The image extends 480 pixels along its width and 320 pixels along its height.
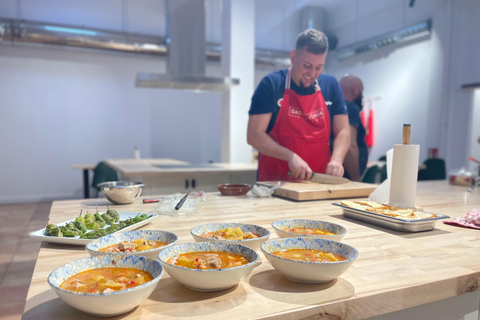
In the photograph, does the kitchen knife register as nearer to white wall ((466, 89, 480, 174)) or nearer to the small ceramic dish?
the small ceramic dish

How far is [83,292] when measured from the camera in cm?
61

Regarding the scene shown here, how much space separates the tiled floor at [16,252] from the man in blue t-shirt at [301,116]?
205cm

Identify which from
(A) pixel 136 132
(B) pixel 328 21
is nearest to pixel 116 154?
(A) pixel 136 132

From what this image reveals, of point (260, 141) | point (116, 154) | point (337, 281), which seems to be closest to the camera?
point (337, 281)

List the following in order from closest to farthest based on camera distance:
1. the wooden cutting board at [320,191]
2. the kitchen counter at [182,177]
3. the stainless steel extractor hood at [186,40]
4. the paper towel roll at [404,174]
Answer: the paper towel roll at [404,174] → the wooden cutting board at [320,191] → the kitchen counter at [182,177] → the stainless steel extractor hood at [186,40]

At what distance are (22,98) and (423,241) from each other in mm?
7285

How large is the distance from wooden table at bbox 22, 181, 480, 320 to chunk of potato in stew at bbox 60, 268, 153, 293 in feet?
0.16

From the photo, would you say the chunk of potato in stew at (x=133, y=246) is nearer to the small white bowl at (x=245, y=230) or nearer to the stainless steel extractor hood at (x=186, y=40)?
the small white bowl at (x=245, y=230)

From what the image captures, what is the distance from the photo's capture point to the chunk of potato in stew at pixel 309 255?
0.79 metres

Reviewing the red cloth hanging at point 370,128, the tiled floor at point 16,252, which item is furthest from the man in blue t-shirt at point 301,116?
the red cloth hanging at point 370,128

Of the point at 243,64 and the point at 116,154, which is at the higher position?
the point at 243,64

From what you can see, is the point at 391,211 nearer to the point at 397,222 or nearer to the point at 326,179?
the point at 397,222

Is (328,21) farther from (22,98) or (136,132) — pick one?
(22,98)

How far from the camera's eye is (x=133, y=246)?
2.74 feet
